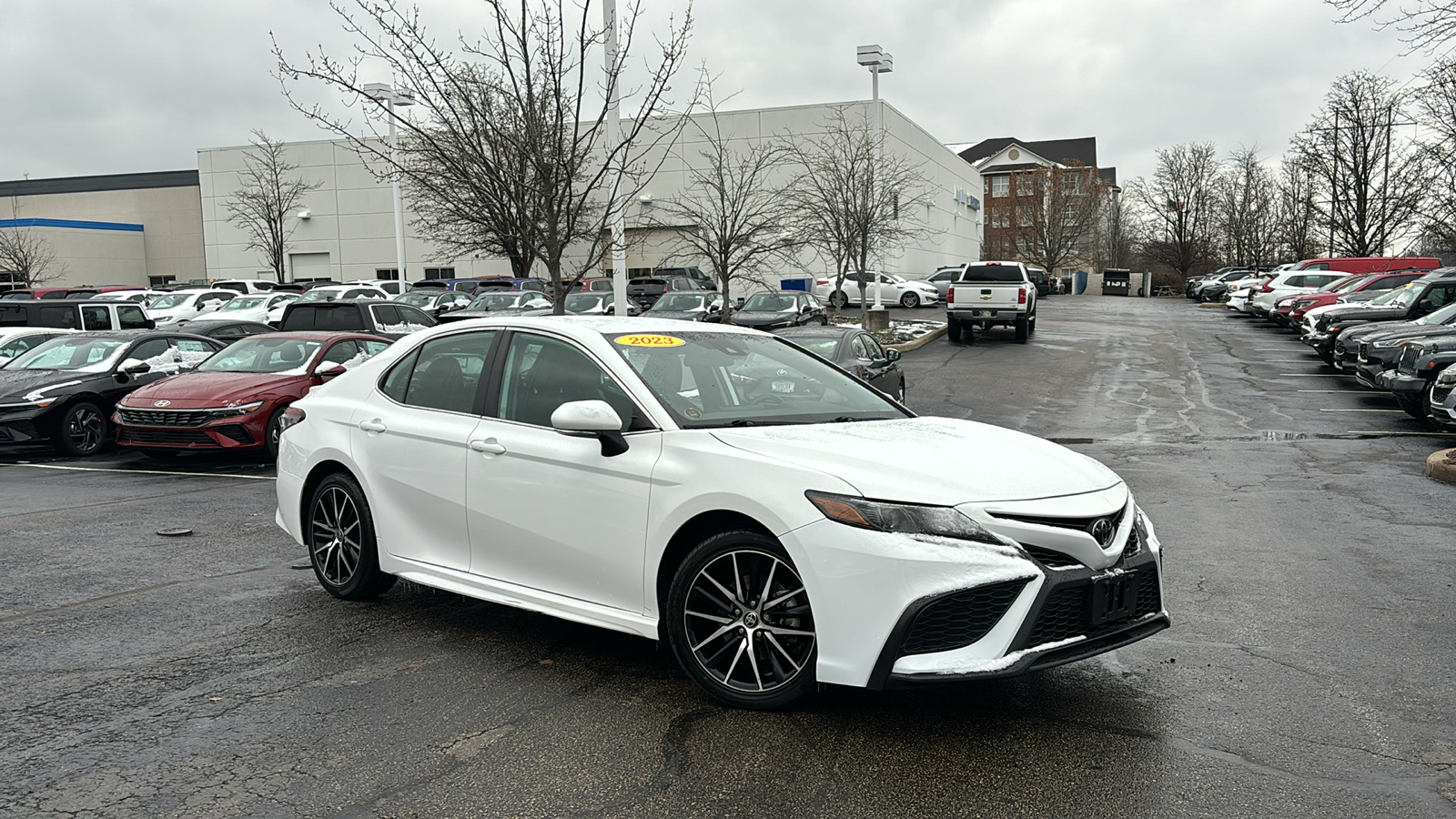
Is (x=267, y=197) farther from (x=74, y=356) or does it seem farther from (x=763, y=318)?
(x=74, y=356)

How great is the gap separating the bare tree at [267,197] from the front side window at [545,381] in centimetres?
5032

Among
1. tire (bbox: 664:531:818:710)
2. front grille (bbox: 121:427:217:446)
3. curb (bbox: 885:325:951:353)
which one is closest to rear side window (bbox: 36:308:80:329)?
front grille (bbox: 121:427:217:446)

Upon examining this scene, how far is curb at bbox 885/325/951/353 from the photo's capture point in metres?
28.8

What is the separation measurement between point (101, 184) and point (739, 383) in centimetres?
7485

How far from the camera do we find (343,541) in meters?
6.22

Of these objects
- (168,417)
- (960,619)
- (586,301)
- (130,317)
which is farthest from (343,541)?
(586,301)

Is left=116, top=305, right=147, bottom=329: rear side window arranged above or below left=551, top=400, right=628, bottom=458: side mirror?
below

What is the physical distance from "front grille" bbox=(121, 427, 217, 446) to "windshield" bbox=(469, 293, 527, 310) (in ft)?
57.1

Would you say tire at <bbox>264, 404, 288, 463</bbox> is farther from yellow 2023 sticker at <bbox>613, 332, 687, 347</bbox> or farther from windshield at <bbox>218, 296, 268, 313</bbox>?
windshield at <bbox>218, 296, 268, 313</bbox>

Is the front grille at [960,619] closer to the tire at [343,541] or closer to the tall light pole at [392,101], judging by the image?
the tire at [343,541]

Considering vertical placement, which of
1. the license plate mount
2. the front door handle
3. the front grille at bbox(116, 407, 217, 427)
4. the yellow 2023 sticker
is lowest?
the front grille at bbox(116, 407, 217, 427)

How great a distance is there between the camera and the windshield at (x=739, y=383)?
16.2 ft

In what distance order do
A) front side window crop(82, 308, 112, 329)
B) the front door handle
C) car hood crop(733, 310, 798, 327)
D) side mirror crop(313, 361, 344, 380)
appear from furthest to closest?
car hood crop(733, 310, 798, 327) → front side window crop(82, 308, 112, 329) → side mirror crop(313, 361, 344, 380) → the front door handle

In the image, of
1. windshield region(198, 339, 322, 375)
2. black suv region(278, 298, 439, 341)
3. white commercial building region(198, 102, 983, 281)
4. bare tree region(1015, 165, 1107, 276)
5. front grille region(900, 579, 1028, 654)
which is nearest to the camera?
front grille region(900, 579, 1028, 654)
